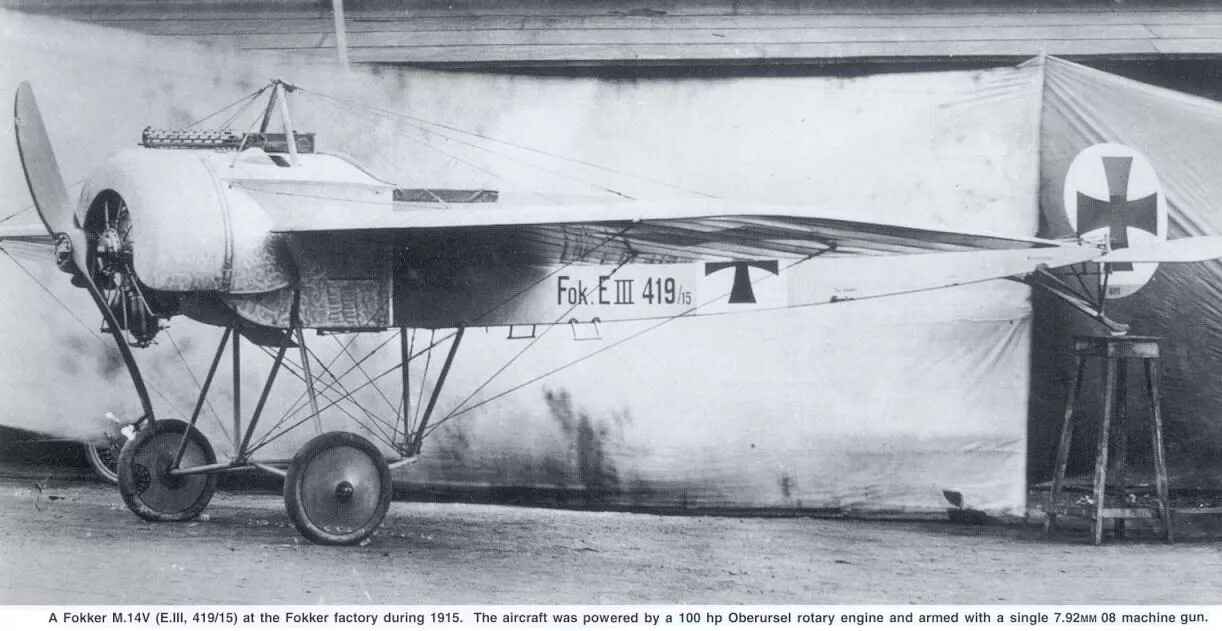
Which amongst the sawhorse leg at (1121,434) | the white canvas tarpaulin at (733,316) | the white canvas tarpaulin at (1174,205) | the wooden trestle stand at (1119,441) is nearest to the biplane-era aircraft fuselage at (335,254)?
the wooden trestle stand at (1119,441)

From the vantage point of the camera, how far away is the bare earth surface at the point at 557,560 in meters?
5.95

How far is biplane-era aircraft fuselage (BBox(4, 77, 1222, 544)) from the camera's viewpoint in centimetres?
633

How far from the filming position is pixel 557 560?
7020mm

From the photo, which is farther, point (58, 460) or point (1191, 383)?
point (58, 460)

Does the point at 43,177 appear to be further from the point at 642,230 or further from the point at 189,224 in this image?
the point at 642,230

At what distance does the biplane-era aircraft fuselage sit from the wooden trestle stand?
2.01ft

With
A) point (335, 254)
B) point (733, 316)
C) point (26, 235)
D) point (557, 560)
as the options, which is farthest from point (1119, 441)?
point (26, 235)

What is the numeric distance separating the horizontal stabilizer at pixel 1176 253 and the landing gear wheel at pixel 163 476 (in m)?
5.64

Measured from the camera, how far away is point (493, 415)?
912cm

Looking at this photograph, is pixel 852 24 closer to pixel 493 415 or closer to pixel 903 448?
pixel 903 448

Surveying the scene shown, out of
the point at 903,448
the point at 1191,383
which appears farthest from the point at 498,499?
the point at 1191,383

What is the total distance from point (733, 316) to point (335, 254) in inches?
129

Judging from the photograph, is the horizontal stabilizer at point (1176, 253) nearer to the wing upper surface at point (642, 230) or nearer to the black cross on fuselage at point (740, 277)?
the wing upper surface at point (642, 230)
